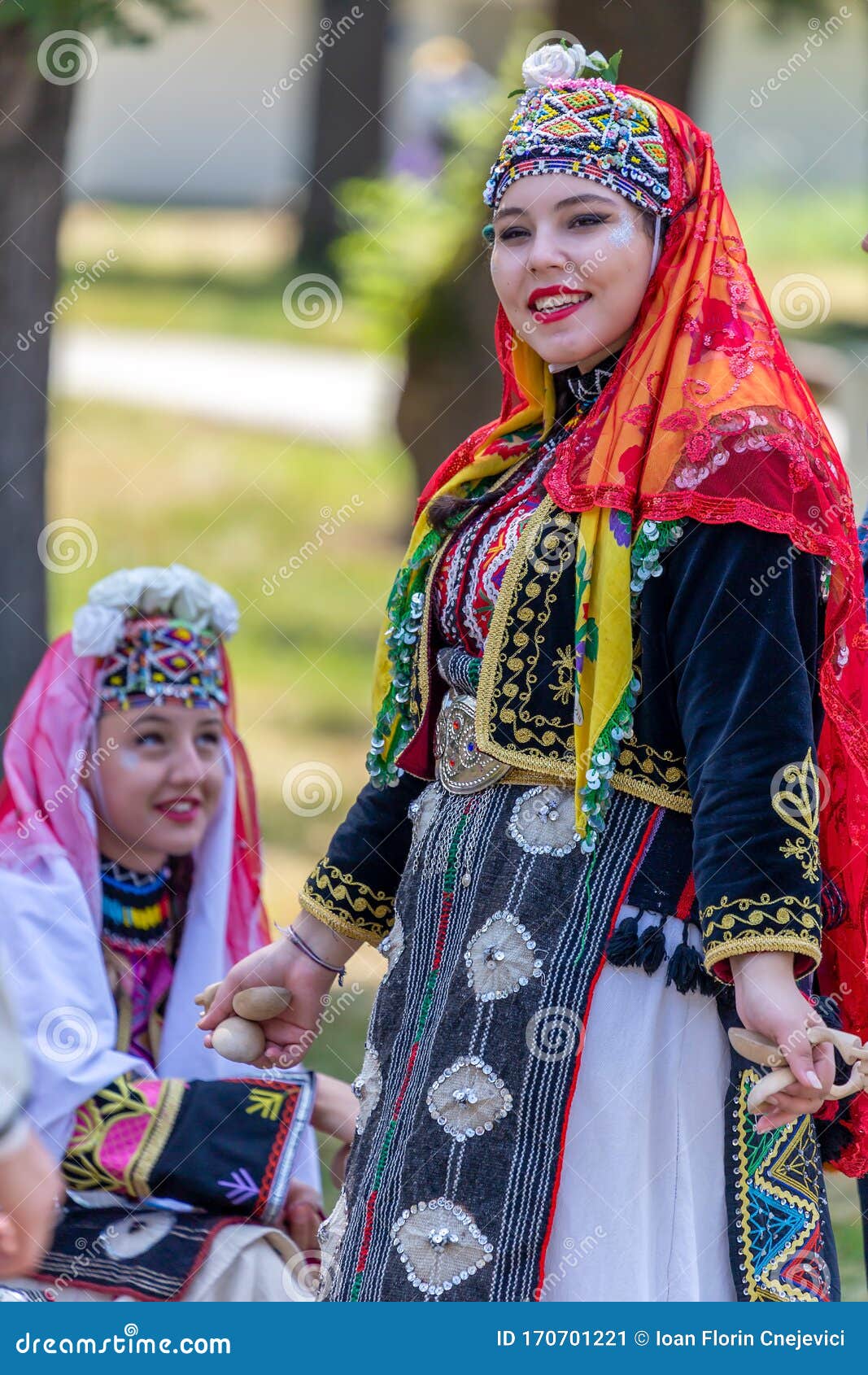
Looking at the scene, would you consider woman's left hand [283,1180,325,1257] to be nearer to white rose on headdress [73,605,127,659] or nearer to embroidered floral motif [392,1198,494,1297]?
embroidered floral motif [392,1198,494,1297]

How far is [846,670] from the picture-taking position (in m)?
2.30

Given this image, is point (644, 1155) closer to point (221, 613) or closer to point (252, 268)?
point (221, 613)

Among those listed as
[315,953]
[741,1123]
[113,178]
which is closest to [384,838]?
[315,953]

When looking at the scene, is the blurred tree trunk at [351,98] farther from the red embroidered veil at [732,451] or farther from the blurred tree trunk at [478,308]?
the red embroidered veil at [732,451]

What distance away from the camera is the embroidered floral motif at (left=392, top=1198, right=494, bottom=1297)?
227 centimetres

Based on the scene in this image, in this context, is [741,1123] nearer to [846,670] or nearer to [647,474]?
[846,670]

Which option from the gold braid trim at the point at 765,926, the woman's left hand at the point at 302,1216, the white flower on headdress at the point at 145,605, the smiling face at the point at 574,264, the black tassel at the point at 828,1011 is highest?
the smiling face at the point at 574,264

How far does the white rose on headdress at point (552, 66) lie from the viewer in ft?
8.14

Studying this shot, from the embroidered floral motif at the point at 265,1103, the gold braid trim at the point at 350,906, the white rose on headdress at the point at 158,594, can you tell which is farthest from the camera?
the white rose on headdress at the point at 158,594

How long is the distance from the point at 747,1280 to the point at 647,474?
102 centimetres

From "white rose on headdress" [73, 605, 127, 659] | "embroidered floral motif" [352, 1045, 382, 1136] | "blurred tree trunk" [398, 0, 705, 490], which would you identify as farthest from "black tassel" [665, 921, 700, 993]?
"blurred tree trunk" [398, 0, 705, 490]

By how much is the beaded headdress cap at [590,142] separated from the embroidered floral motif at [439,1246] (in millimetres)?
1343

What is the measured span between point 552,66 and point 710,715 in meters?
0.97

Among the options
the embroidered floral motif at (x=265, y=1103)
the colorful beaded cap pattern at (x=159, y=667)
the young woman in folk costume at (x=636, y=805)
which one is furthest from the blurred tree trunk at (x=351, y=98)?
the young woman in folk costume at (x=636, y=805)
